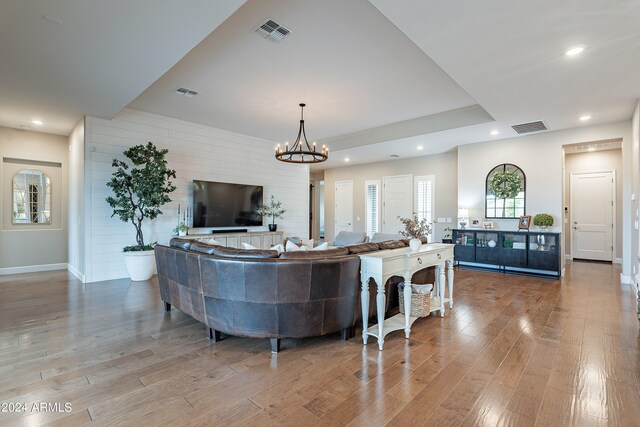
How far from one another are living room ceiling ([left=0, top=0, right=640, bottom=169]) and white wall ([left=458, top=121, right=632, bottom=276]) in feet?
1.15

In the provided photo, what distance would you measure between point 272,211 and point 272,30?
192 inches

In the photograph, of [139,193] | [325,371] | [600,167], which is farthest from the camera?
[600,167]

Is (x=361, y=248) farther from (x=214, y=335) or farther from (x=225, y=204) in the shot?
(x=225, y=204)

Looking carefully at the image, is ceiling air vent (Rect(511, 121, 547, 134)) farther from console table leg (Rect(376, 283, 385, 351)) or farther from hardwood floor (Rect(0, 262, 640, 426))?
console table leg (Rect(376, 283, 385, 351))

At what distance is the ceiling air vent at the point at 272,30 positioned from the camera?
2.97 m

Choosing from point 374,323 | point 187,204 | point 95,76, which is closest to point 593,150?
point 374,323

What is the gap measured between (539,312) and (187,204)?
607 centimetres

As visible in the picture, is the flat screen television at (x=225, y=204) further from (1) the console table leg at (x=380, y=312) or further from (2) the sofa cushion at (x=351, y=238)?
(1) the console table leg at (x=380, y=312)

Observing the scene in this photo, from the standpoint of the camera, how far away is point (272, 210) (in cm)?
756

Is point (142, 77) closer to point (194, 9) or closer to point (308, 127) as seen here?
point (194, 9)

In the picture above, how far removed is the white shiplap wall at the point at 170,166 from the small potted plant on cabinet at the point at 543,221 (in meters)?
5.42

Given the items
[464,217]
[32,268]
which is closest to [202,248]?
[32,268]

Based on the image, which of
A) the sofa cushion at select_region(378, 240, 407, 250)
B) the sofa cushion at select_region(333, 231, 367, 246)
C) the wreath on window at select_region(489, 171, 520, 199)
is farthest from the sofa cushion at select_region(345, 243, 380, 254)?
the wreath on window at select_region(489, 171, 520, 199)

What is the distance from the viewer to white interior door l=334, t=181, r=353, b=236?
9938 mm
